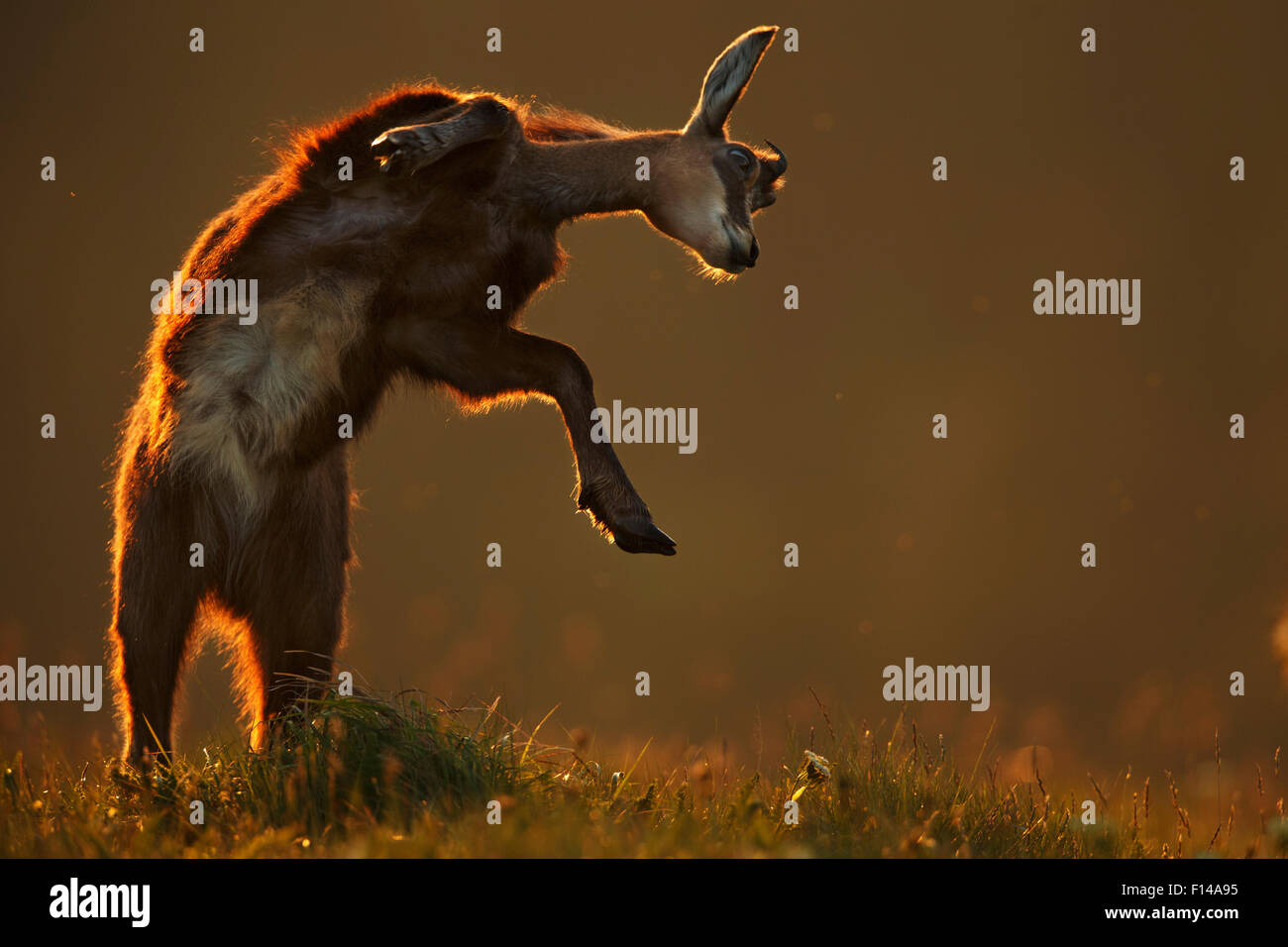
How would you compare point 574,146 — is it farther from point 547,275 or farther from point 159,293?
point 159,293

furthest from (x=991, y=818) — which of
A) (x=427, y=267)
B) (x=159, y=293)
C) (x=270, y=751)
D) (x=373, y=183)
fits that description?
(x=159, y=293)

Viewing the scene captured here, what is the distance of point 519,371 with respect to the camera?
463 centimetres

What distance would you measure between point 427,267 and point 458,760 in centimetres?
187

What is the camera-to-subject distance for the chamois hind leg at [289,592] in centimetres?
483

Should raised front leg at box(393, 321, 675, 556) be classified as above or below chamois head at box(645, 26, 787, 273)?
below

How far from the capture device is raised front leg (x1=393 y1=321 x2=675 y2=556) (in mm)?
4441

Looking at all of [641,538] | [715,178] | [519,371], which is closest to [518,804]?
[641,538]

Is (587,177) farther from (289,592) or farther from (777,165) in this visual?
(289,592)

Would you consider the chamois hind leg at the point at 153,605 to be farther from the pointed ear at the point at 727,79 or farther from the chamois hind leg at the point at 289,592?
the pointed ear at the point at 727,79

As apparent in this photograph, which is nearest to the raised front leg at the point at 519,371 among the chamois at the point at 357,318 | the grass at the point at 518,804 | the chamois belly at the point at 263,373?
the chamois at the point at 357,318

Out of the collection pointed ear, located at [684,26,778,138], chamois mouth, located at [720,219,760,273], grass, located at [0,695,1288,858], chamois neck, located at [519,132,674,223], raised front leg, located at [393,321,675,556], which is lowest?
grass, located at [0,695,1288,858]

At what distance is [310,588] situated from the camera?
4.97 meters

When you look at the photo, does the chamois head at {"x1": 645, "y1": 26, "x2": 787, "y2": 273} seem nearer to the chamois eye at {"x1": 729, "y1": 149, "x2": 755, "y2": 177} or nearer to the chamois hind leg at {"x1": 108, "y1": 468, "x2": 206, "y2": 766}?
the chamois eye at {"x1": 729, "y1": 149, "x2": 755, "y2": 177}

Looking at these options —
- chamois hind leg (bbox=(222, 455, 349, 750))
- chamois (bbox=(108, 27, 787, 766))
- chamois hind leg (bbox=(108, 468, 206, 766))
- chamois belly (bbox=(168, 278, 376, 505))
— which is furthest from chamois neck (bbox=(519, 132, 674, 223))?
chamois hind leg (bbox=(108, 468, 206, 766))
